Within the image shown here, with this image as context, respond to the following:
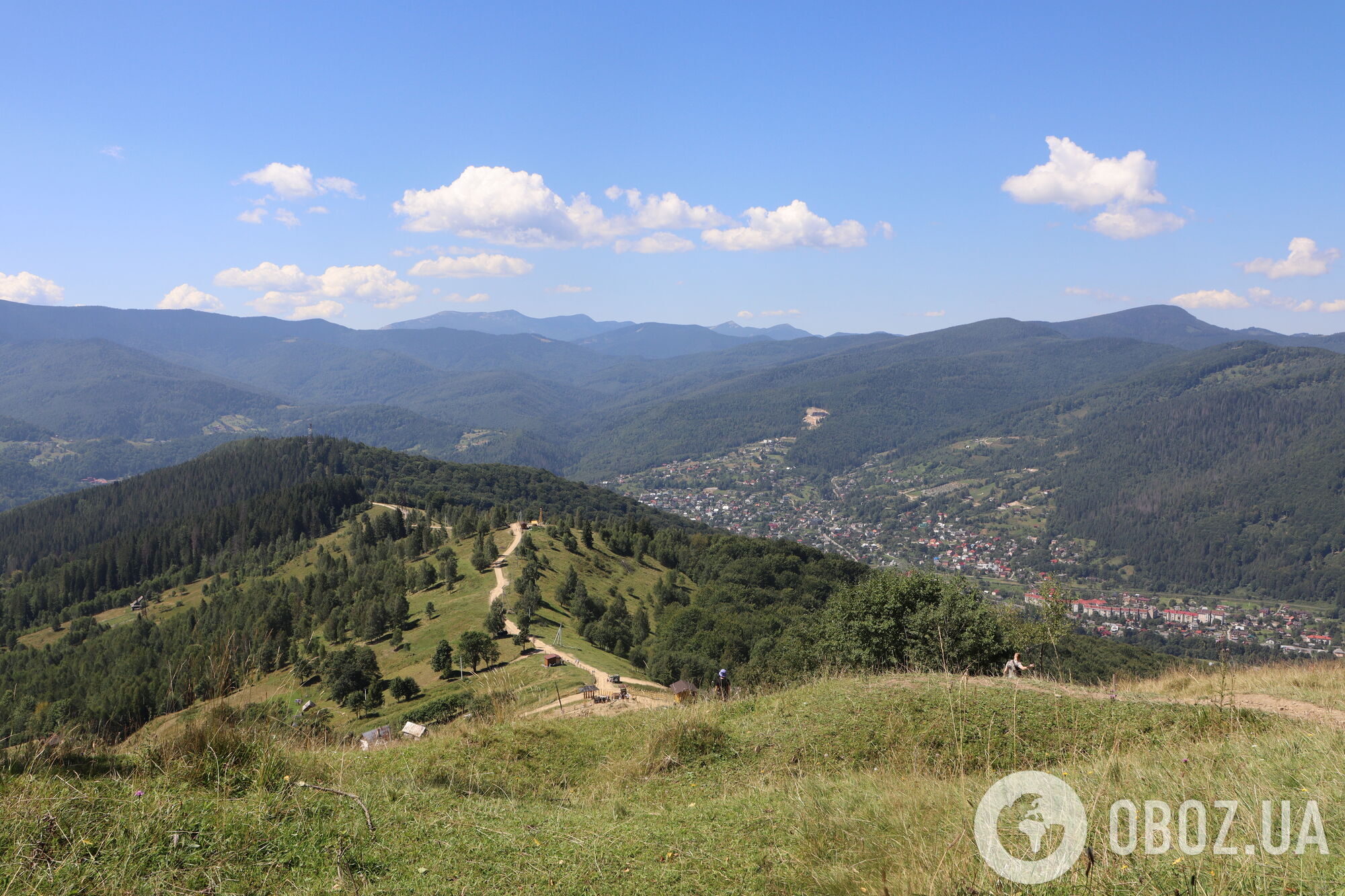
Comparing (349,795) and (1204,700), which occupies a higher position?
(349,795)

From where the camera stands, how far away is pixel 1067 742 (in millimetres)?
9211

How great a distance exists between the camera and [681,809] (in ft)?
24.4

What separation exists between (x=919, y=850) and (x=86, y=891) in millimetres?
5846

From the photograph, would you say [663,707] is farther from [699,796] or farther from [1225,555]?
[1225,555]

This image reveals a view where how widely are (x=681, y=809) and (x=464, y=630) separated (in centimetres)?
4925

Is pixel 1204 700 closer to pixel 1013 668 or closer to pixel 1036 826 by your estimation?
pixel 1013 668

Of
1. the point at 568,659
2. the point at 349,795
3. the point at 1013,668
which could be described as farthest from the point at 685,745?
the point at 568,659

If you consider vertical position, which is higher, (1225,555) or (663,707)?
(663,707)

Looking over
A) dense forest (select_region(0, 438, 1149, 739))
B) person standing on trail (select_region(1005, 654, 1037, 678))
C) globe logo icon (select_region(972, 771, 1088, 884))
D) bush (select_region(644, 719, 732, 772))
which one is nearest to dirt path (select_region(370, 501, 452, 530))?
dense forest (select_region(0, 438, 1149, 739))

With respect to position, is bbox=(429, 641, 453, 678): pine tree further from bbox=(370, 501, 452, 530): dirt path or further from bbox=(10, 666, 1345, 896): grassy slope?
bbox=(370, 501, 452, 530): dirt path

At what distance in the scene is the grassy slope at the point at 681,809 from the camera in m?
4.66

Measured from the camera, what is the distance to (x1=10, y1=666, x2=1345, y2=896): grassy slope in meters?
4.66

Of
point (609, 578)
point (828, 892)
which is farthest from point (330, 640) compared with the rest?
point (828, 892)

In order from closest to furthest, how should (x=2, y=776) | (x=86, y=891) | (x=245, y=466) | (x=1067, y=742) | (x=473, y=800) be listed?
(x=86, y=891) → (x=2, y=776) → (x=473, y=800) → (x=1067, y=742) → (x=245, y=466)
